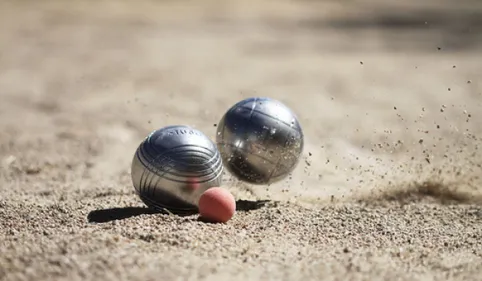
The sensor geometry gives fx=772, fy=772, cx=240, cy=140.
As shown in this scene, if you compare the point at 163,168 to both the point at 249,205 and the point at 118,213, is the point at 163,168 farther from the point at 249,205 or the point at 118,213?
the point at 249,205

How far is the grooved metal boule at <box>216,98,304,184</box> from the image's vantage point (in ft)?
29.9

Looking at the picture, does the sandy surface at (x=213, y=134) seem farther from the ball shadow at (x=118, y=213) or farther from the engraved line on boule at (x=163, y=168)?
the engraved line on boule at (x=163, y=168)

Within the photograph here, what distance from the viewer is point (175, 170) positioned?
837 cm

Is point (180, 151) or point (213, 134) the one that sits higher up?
point (180, 151)

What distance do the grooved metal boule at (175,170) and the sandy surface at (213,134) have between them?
0.36 meters

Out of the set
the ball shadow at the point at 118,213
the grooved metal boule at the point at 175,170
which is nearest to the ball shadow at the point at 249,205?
the grooved metal boule at the point at 175,170

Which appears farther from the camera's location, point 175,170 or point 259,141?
point 259,141

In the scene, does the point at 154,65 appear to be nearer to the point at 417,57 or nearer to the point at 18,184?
the point at 417,57

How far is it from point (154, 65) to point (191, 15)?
9.45 m

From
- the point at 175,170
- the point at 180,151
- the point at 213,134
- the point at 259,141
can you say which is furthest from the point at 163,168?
the point at 213,134

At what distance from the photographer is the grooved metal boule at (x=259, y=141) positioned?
29.9ft

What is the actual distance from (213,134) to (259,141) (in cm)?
380

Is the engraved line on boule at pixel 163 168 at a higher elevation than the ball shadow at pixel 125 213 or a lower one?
higher

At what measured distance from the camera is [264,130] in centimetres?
909
